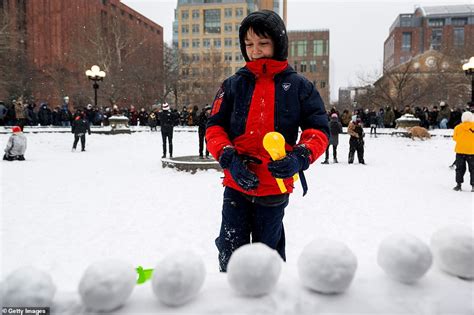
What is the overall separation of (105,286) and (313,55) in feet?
391

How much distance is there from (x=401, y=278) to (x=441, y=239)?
0.91ft

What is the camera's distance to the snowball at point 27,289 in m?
1.18

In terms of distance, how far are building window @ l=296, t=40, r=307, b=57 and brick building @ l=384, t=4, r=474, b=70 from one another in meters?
24.2

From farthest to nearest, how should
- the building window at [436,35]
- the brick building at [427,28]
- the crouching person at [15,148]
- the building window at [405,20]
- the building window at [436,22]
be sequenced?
the building window at [405,20] → the building window at [436,22] → the building window at [436,35] → the brick building at [427,28] → the crouching person at [15,148]

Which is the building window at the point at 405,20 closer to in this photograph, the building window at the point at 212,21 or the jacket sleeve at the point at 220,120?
the building window at the point at 212,21

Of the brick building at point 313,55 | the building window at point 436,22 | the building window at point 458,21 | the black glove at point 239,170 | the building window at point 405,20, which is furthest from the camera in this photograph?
the brick building at point 313,55

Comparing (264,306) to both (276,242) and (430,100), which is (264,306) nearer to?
(276,242)

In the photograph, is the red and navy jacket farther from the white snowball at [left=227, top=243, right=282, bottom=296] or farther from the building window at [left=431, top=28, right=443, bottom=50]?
the building window at [left=431, top=28, right=443, bottom=50]

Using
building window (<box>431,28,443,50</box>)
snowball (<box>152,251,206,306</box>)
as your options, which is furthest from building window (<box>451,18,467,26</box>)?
snowball (<box>152,251,206,306</box>)

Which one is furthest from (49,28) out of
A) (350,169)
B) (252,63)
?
(252,63)

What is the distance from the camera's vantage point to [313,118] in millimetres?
2158

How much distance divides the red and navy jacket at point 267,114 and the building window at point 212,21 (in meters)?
111

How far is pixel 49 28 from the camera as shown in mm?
59438

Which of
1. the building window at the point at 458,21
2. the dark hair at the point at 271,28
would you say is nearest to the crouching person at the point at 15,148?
the dark hair at the point at 271,28
